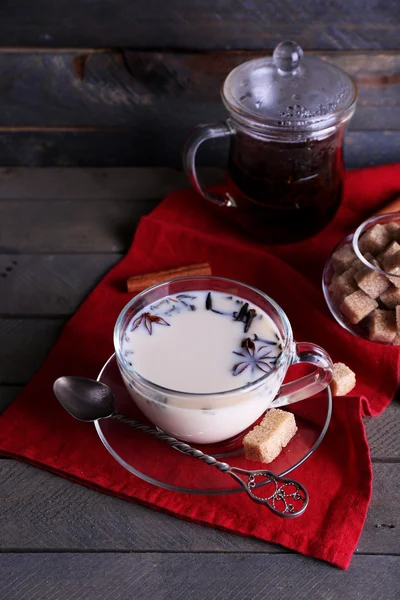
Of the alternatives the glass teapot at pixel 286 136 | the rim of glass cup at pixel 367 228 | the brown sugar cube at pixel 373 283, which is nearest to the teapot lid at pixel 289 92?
the glass teapot at pixel 286 136

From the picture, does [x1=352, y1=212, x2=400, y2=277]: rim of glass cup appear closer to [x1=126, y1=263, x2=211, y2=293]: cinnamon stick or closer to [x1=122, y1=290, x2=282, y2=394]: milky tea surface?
[x1=122, y1=290, x2=282, y2=394]: milky tea surface

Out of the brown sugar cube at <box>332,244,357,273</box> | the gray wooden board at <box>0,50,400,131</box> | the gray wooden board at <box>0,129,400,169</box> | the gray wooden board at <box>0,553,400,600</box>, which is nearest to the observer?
the gray wooden board at <box>0,553,400,600</box>

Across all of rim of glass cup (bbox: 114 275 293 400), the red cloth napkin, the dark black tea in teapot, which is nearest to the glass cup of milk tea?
rim of glass cup (bbox: 114 275 293 400)

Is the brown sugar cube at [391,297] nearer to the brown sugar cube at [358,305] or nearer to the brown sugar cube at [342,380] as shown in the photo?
the brown sugar cube at [358,305]

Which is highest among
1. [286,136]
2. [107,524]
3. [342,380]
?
[286,136]

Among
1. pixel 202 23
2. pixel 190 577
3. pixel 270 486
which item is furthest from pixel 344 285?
pixel 202 23

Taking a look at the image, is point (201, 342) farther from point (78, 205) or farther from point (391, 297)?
point (78, 205)

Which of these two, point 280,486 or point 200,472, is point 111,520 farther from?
point 280,486
